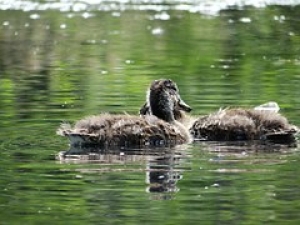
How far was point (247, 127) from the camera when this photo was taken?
36.1 feet

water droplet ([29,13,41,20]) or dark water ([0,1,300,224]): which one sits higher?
water droplet ([29,13,41,20])

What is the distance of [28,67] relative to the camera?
18188 millimetres

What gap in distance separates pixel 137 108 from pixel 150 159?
Result: 298 centimetres

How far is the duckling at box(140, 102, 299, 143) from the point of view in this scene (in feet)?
35.9

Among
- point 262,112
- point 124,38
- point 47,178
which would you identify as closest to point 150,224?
point 47,178

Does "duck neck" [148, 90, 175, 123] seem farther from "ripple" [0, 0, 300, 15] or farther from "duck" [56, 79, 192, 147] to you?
"ripple" [0, 0, 300, 15]

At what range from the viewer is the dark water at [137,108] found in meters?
8.01

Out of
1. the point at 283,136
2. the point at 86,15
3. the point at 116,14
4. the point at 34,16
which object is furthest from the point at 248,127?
the point at 86,15

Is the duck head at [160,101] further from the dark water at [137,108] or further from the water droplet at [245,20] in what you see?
the water droplet at [245,20]

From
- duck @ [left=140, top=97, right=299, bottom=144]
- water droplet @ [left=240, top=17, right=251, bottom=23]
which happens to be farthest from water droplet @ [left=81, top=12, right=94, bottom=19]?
duck @ [left=140, top=97, right=299, bottom=144]

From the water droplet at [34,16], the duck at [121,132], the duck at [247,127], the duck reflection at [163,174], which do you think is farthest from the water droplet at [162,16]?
the duck reflection at [163,174]

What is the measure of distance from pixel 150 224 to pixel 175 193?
3.21 ft

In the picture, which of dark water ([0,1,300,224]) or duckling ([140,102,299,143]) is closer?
dark water ([0,1,300,224])

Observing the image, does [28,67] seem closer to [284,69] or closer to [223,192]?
[284,69]
